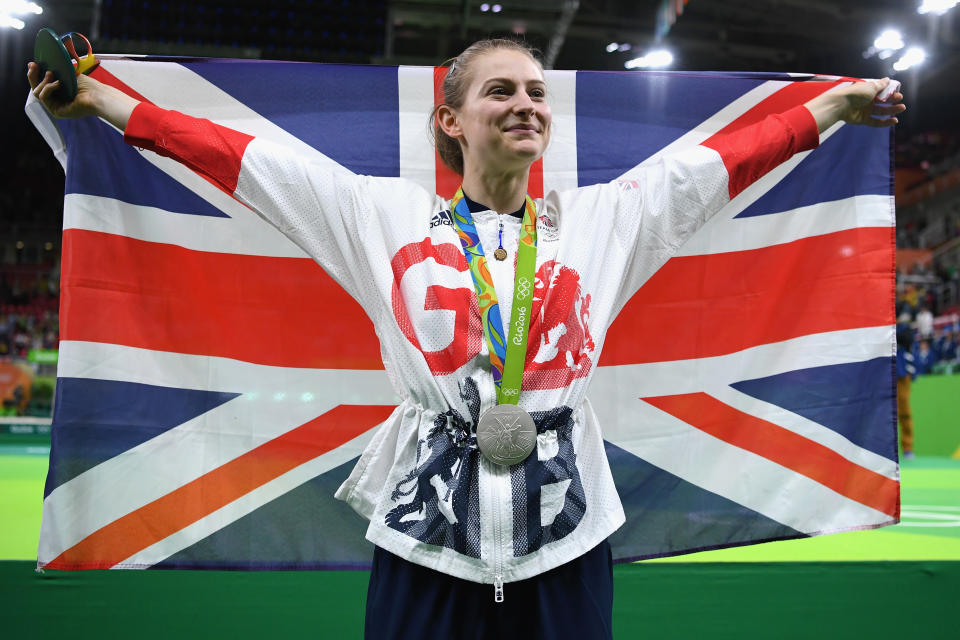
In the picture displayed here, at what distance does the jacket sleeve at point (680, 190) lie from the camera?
1.46 m

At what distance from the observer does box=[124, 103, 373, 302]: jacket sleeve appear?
1.39 m

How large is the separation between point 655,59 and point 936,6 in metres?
4.97

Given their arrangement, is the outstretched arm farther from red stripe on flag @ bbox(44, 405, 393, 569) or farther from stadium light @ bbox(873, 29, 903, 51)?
stadium light @ bbox(873, 29, 903, 51)

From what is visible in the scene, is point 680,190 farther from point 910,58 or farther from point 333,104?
point 910,58

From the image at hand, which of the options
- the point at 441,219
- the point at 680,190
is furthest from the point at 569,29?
the point at 441,219

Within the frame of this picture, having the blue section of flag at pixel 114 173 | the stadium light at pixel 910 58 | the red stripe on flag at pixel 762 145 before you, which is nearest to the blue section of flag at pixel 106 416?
the blue section of flag at pixel 114 173

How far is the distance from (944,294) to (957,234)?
5417 mm

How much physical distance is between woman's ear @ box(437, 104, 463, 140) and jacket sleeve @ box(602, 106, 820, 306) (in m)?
0.34

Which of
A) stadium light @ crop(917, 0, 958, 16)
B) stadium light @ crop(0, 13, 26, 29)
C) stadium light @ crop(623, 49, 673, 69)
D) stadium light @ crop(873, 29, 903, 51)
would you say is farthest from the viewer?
stadium light @ crop(623, 49, 673, 69)

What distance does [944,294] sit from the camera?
1536 centimetres

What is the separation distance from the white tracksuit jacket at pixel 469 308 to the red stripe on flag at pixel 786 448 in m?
0.86

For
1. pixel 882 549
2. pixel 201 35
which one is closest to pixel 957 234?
pixel 201 35

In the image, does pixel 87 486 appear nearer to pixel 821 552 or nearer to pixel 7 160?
pixel 821 552

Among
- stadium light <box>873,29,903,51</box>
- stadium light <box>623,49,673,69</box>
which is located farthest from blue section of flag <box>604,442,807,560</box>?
stadium light <box>873,29,903,51</box>
